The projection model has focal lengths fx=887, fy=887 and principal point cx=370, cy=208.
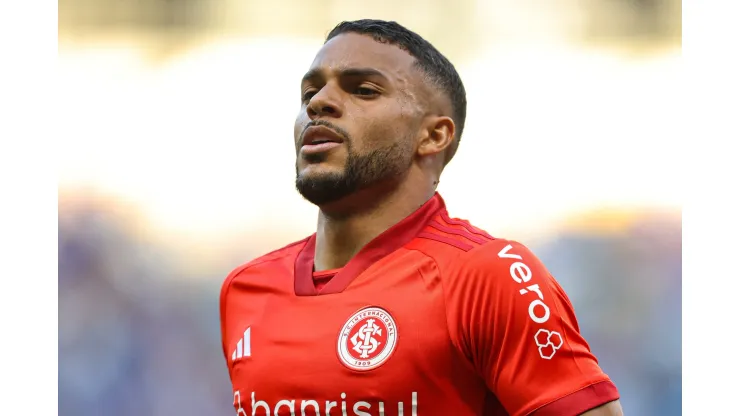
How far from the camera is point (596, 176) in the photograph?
379cm

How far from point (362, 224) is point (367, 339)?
343 mm

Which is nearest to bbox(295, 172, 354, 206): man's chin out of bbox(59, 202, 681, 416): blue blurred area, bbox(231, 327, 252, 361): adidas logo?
bbox(231, 327, 252, 361): adidas logo

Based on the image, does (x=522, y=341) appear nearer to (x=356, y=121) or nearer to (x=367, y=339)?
(x=367, y=339)

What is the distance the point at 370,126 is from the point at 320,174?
154 mm

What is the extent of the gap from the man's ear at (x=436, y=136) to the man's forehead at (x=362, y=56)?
0.46ft

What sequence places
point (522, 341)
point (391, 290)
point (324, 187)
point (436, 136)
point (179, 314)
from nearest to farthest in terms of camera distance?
point (522, 341) → point (391, 290) → point (324, 187) → point (436, 136) → point (179, 314)

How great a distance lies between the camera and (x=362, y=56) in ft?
6.73

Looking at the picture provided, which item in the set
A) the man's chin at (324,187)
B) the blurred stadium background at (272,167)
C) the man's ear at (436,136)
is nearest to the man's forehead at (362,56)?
the man's ear at (436,136)

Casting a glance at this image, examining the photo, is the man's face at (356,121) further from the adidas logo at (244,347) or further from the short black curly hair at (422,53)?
the adidas logo at (244,347)

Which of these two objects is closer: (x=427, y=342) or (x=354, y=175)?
(x=427, y=342)

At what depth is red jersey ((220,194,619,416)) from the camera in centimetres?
169

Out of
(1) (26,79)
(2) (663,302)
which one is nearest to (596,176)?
(2) (663,302)

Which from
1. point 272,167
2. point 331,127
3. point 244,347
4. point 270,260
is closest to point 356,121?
point 331,127

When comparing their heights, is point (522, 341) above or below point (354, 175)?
below
